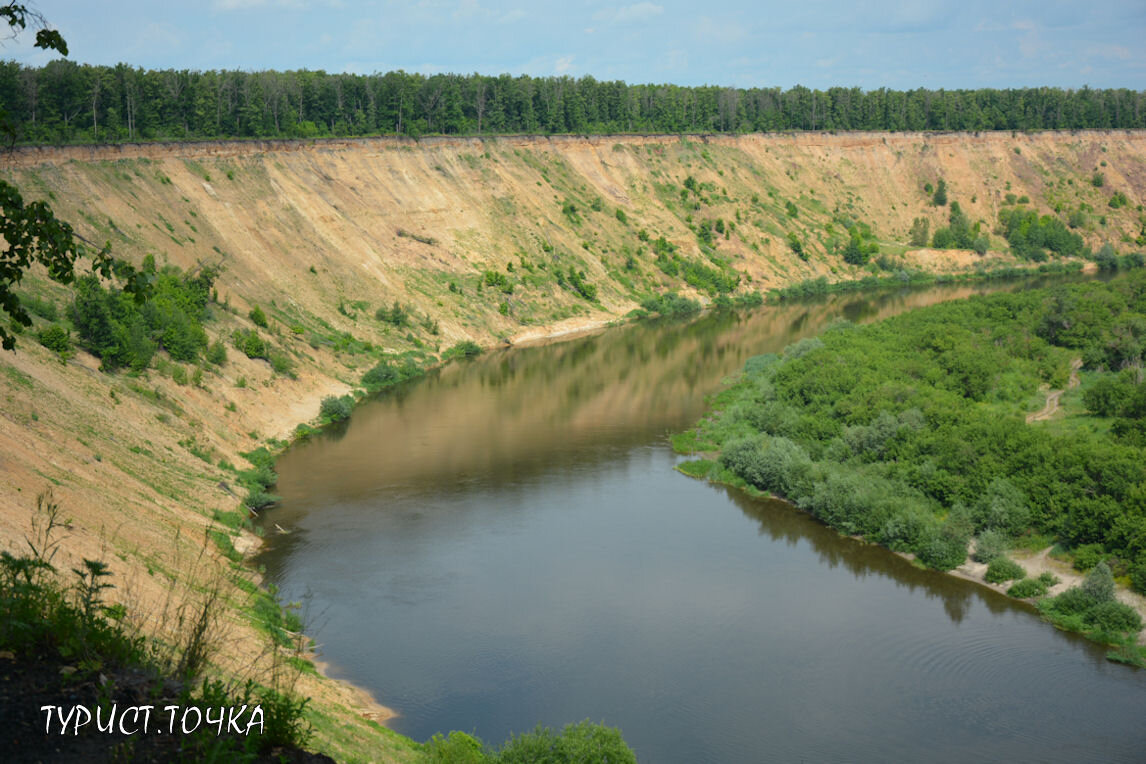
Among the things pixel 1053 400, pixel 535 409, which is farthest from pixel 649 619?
pixel 1053 400

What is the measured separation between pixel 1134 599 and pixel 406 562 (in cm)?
2125

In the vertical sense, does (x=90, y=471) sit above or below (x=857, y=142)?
below

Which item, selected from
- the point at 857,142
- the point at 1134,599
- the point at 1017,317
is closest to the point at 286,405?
the point at 1134,599

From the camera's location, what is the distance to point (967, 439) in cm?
3850

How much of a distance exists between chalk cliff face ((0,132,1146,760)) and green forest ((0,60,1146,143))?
11.9 feet

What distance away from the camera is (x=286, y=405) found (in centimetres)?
4838

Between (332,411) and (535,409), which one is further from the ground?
(332,411)

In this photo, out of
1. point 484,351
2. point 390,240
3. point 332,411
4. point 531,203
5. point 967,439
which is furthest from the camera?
point 531,203

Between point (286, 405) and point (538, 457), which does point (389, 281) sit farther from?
point (538, 457)

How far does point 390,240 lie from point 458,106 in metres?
24.2

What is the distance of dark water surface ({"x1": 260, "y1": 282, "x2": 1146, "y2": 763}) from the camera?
23.5 m

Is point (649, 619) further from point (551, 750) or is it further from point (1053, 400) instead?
point (1053, 400)

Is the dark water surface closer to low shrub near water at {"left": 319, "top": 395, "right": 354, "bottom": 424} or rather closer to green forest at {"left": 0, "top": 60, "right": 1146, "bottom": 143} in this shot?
low shrub near water at {"left": 319, "top": 395, "right": 354, "bottom": 424}

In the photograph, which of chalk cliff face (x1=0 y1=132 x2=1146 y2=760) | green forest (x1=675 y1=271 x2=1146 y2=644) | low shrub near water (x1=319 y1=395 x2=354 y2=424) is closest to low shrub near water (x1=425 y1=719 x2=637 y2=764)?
chalk cliff face (x1=0 y1=132 x2=1146 y2=760)
